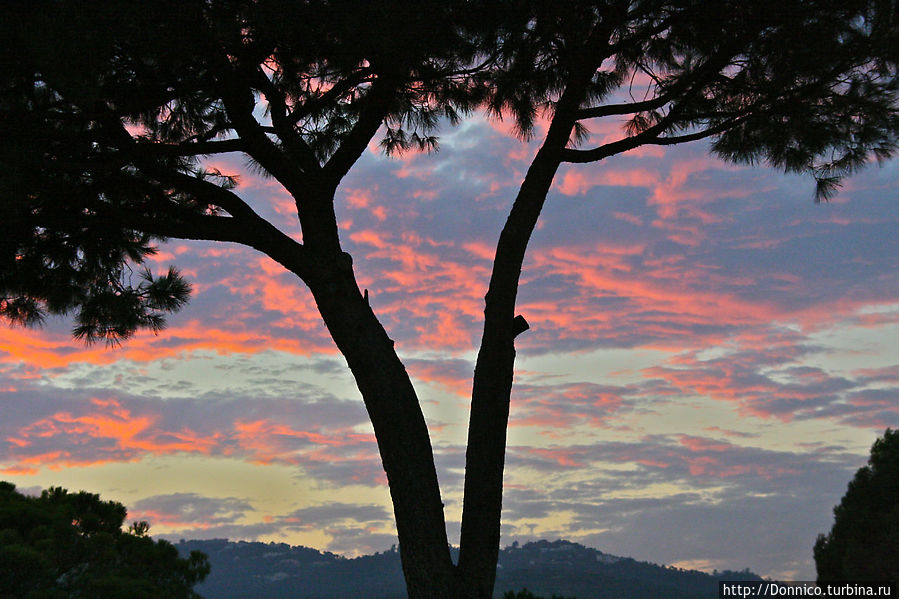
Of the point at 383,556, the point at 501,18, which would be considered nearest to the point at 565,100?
the point at 501,18

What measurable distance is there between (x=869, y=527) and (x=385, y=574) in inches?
1462

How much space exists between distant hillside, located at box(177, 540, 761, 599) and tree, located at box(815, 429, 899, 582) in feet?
43.3

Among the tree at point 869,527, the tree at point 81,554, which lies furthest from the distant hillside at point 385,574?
the tree at point 81,554

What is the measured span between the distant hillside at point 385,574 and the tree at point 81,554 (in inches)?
929

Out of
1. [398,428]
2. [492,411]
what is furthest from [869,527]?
[398,428]

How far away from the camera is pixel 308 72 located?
6504 mm

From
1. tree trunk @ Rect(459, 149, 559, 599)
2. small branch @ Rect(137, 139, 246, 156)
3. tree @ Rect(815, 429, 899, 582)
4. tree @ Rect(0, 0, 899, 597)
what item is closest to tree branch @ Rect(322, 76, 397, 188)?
tree @ Rect(0, 0, 899, 597)

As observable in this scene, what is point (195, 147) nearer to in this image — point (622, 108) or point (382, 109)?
point (382, 109)

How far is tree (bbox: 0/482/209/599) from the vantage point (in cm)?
672

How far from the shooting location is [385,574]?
47844 millimetres

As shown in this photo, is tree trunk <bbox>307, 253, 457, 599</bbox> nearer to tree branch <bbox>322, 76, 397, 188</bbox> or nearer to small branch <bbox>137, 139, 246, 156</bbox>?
tree branch <bbox>322, 76, 397, 188</bbox>

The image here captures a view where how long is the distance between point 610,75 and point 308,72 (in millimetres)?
3298

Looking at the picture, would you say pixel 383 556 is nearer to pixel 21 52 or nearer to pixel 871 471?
pixel 871 471

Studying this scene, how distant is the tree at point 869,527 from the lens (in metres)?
14.9
